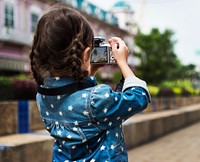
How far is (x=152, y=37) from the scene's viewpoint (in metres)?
21.8

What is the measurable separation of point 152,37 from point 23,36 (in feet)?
21.1

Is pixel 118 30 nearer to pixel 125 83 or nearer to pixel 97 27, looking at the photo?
pixel 97 27

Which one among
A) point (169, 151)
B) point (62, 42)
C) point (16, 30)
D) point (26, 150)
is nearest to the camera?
point (62, 42)

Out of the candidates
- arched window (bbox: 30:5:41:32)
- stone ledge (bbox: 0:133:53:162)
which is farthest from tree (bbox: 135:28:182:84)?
stone ledge (bbox: 0:133:53:162)

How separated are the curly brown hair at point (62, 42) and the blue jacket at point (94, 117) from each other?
56 mm

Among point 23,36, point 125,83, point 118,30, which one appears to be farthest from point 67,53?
point 118,30

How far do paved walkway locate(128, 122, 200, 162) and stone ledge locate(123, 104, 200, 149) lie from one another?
136 mm

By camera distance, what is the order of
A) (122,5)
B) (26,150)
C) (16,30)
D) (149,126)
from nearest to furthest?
(26,150)
(149,126)
(16,30)
(122,5)

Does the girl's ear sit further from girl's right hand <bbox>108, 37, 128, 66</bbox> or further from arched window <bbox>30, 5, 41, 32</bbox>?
arched window <bbox>30, 5, 41, 32</bbox>

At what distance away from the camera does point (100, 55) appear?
5.08ft

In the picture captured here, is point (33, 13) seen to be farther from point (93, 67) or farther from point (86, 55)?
point (86, 55)

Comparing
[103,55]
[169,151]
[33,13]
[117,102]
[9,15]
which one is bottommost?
[169,151]

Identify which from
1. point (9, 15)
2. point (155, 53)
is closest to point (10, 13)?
point (9, 15)

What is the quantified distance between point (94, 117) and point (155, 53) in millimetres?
20848
